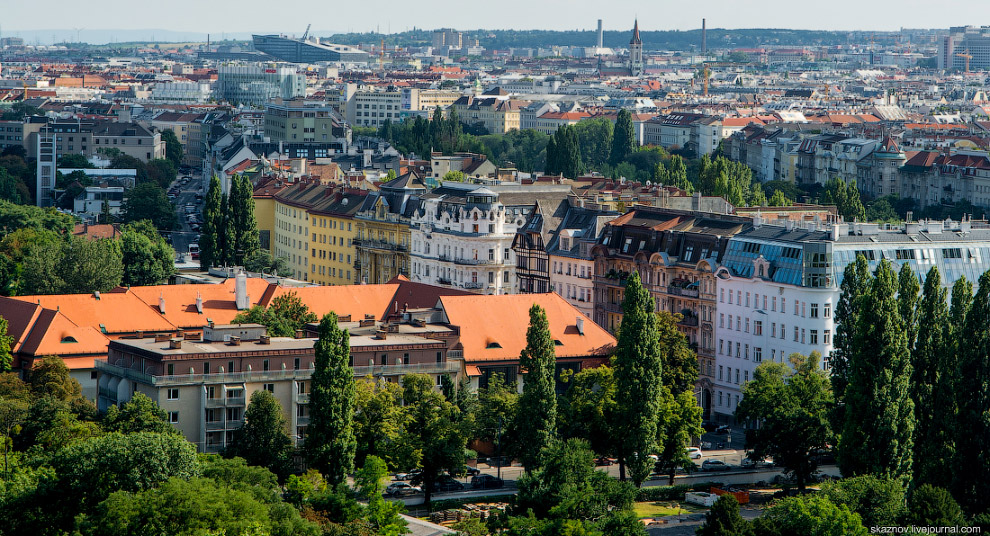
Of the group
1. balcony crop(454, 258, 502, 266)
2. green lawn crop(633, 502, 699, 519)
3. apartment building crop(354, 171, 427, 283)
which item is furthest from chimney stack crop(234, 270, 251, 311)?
green lawn crop(633, 502, 699, 519)

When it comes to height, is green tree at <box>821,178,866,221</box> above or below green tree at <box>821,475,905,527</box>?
above

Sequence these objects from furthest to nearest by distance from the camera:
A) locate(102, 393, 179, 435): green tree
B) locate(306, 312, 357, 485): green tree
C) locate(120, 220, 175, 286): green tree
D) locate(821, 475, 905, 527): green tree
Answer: locate(120, 220, 175, 286): green tree
locate(102, 393, 179, 435): green tree
locate(306, 312, 357, 485): green tree
locate(821, 475, 905, 527): green tree

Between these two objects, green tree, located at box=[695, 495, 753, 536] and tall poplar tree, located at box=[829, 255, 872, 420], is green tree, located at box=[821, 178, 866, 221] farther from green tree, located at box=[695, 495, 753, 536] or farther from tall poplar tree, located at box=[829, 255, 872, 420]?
green tree, located at box=[695, 495, 753, 536]

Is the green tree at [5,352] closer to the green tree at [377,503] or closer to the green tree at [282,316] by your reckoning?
the green tree at [282,316]

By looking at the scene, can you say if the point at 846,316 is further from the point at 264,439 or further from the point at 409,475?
the point at 264,439

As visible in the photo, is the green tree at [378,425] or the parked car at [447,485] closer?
the green tree at [378,425]

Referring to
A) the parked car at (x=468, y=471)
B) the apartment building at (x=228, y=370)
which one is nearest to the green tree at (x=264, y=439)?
the apartment building at (x=228, y=370)

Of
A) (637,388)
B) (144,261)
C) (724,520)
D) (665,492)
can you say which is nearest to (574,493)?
(724,520)
